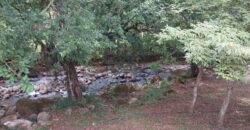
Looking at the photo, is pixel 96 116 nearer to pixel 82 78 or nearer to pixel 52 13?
pixel 52 13

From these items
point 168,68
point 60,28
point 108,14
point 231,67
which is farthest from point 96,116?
point 168,68

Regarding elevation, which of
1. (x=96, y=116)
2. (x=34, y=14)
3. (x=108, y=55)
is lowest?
(x=96, y=116)

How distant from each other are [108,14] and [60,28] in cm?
329

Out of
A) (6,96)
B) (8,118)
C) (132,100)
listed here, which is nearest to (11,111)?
(8,118)

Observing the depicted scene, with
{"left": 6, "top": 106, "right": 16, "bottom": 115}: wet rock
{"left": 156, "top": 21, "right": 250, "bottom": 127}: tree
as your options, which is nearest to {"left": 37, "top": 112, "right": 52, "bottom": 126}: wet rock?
{"left": 6, "top": 106, "right": 16, "bottom": 115}: wet rock

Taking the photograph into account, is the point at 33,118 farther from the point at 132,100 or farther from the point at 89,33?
the point at 89,33

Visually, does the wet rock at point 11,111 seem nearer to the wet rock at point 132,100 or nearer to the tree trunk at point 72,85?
the tree trunk at point 72,85

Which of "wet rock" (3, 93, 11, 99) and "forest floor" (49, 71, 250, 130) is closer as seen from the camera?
"forest floor" (49, 71, 250, 130)

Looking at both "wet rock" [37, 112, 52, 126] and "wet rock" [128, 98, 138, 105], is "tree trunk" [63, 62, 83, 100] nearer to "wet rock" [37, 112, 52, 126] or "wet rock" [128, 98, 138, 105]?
"wet rock" [37, 112, 52, 126]

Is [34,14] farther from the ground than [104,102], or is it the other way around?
[34,14]

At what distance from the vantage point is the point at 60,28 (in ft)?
26.2

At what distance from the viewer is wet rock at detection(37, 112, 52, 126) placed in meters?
10.5

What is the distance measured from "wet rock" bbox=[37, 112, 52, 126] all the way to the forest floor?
0.57 feet

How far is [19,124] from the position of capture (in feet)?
33.8
